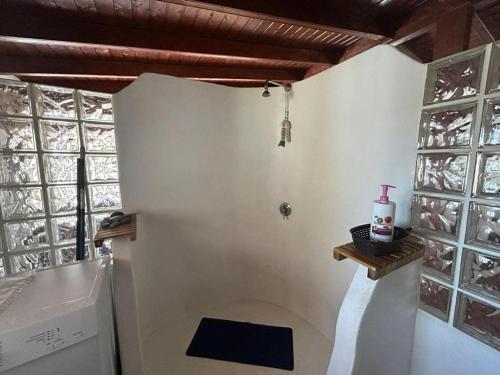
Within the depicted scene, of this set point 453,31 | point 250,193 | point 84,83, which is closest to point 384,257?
point 453,31

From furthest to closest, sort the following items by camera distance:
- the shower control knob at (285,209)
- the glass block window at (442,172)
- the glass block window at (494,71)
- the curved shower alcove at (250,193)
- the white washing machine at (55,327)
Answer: the shower control knob at (285,209)
the curved shower alcove at (250,193)
the glass block window at (442,172)
the glass block window at (494,71)
the white washing machine at (55,327)

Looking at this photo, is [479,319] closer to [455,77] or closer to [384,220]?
[384,220]

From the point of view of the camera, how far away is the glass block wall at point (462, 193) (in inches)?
31.2

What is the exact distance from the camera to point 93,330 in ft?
2.60

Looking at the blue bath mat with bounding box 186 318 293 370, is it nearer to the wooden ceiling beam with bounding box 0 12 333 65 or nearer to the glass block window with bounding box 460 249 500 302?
the glass block window with bounding box 460 249 500 302

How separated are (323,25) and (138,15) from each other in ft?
3.10

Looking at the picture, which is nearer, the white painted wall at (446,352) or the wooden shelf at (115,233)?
the white painted wall at (446,352)

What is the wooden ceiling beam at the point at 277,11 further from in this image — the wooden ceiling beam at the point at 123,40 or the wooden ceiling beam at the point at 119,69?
the wooden ceiling beam at the point at 119,69

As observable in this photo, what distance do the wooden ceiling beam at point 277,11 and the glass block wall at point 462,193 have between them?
47 centimetres

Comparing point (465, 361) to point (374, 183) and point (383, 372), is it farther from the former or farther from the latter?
point (374, 183)

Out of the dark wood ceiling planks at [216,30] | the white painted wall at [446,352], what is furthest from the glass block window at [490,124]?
the white painted wall at [446,352]

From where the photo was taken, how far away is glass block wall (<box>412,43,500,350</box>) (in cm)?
79

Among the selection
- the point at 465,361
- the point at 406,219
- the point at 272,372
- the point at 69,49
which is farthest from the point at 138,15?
the point at 272,372

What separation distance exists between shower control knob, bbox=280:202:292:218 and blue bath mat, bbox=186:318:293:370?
3.17 feet
